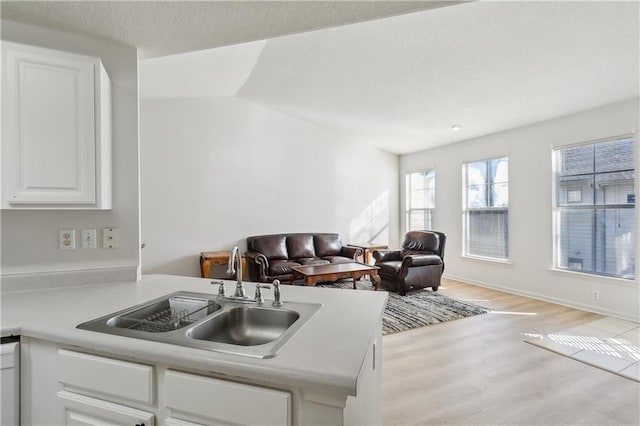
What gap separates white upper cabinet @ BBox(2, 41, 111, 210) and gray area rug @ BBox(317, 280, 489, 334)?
2.87 m

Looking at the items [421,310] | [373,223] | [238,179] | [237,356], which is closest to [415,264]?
[421,310]

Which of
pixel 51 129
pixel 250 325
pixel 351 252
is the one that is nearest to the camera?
pixel 250 325

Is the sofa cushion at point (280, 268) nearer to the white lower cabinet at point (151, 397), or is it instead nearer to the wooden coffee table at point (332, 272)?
the wooden coffee table at point (332, 272)

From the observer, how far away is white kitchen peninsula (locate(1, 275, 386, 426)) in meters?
0.91

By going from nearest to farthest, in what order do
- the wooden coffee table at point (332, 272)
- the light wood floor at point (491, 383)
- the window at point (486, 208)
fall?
the light wood floor at point (491, 383) → the wooden coffee table at point (332, 272) → the window at point (486, 208)

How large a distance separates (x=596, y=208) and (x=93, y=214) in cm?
538

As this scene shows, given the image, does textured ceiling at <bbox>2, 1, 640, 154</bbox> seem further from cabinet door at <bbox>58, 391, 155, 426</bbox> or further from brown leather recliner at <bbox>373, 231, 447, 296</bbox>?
brown leather recliner at <bbox>373, 231, 447, 296</bbox>

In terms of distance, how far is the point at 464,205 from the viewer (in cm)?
601

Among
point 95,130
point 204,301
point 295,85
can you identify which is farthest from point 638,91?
point 95,130

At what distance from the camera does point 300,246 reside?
19.4 feet

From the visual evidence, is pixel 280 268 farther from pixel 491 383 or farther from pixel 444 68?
pixel 444 68

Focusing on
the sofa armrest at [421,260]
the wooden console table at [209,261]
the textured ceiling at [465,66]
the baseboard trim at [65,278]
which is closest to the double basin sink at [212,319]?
the baseboard trim at [65,278]

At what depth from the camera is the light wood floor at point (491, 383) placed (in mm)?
2057

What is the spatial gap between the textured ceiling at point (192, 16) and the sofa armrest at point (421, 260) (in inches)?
143
